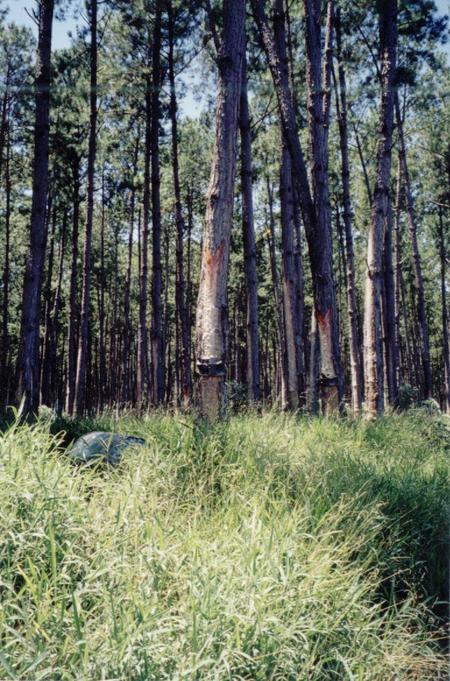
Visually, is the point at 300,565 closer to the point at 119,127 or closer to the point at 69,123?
the point at 69,123

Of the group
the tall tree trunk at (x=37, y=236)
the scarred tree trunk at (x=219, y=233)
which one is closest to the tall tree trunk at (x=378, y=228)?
the scarred tree trunk at (x=219, y=233)

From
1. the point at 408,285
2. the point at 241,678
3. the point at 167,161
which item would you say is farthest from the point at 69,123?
the point at 408,285

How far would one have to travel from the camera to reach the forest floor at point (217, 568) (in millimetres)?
2107

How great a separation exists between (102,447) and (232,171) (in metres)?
3.20

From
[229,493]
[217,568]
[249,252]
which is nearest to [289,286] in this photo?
[249,252]

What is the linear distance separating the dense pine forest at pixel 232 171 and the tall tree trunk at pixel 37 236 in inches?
1.2

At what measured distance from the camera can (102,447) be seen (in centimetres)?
451

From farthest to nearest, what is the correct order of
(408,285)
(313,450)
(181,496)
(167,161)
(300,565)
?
(408,285)
(167,161)
(313,450)
(181,496)
(300,565)

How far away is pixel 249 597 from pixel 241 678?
0.37m

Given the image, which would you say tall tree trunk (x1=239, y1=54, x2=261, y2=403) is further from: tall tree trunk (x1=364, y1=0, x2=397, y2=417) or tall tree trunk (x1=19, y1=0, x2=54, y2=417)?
tall tree trunk (x1=19, y1=0, x2=54, y2=417)

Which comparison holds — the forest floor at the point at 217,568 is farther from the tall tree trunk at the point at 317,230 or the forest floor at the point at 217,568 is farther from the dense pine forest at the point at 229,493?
the tall tree trunk at the point at 317,230

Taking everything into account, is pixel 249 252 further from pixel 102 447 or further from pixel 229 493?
pixel 229 493

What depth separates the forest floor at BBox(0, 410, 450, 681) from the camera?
211 cm

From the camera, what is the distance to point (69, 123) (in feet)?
54.5
